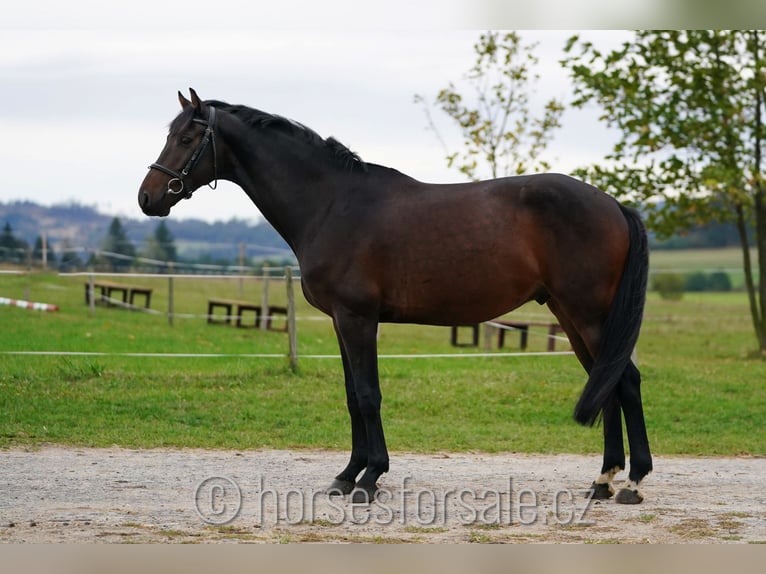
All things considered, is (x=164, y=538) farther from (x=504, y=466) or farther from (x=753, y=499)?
(x=753, y=499)

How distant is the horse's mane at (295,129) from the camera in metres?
6.09

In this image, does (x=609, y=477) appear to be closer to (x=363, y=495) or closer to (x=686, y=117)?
(x=363, y=495)

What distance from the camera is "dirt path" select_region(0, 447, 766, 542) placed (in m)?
4.92

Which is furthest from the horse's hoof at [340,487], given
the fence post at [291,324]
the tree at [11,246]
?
the tree at [11,246]

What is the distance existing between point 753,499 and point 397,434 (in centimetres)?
321

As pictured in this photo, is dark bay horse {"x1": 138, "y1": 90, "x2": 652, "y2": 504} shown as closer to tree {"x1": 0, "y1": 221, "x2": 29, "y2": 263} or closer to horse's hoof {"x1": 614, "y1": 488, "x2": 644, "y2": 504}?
horse's hoof {"x1": 614, "y1": 488, "x2": 644, "y2": 504}

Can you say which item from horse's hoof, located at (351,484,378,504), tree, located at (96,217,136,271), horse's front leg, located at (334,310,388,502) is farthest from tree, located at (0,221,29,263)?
horse's hoof, located at (351,484,378,504)

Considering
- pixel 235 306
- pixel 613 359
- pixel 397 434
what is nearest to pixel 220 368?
pixel 397 434

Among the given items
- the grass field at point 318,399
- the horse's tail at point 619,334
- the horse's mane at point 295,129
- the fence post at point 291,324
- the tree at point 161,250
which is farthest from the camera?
the tree at point 161,250

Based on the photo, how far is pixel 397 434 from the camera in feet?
27.4

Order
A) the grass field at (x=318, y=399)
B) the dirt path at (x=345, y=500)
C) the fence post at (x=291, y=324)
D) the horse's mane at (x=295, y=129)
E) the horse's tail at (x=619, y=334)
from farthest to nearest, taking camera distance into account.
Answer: the fence post at (x=291, y=324)
the grass field at (x=318, y=399)
the horse's mane at (x=295, y=129)
the horse's tail at (x=619, y=334)
the dirt path at (x=345, y=500)

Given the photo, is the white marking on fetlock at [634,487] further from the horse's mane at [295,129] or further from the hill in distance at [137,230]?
the hill in distance at [137,230]

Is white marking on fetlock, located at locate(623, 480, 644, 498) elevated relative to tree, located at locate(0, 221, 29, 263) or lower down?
lower down

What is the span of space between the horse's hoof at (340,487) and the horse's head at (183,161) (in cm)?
195
